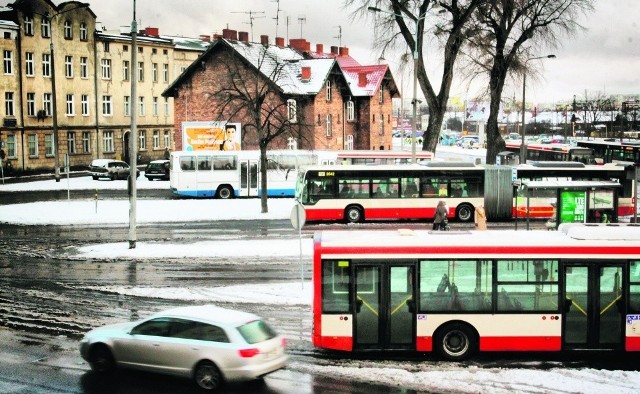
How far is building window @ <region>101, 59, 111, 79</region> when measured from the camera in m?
72.6

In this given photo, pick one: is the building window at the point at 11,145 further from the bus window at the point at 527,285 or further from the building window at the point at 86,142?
the bus window at the point at 527,285

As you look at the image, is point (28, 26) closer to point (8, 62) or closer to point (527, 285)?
point (8, 62)

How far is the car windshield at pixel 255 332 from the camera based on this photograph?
13070mm

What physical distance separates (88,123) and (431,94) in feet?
123

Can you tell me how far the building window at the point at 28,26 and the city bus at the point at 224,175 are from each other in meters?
24.7

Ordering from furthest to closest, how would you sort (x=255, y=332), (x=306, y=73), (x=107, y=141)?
(x=107, y=141)
(x=306, y=73)
(x=255, y=332)

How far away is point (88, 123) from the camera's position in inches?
2793

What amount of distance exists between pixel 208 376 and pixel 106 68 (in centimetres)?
6383

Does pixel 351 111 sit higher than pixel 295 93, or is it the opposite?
pixel 295 93

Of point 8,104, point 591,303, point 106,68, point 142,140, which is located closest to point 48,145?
point 8,104

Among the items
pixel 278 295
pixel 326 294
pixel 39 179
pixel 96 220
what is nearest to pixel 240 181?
pixel 96 220

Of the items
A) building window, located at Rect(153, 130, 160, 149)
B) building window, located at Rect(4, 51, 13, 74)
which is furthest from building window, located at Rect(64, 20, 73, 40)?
building window, located at Rect(153, 130, 160, 149)

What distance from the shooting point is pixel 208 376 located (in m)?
13.1

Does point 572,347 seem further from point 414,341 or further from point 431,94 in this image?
point 431,94
